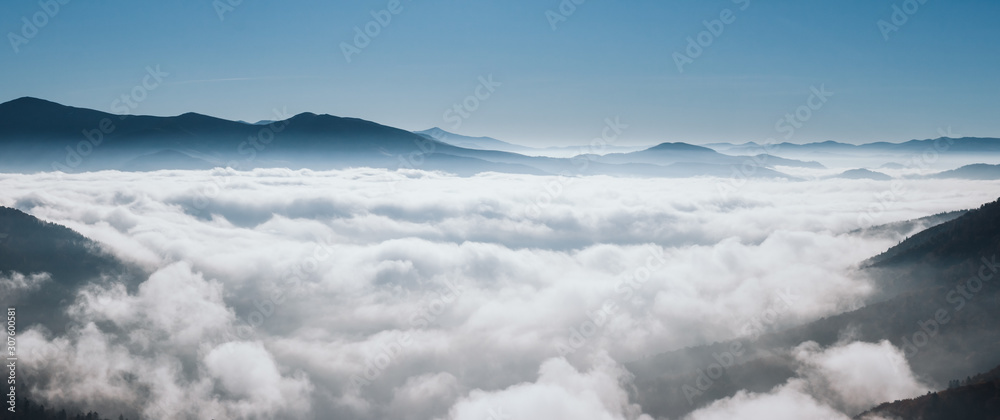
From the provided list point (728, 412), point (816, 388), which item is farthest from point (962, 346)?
point (728, 412)

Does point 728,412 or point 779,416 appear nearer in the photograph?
point 779,416

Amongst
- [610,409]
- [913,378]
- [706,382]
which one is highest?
[913,378]

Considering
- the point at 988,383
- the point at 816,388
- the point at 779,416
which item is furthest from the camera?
the point at 816,388

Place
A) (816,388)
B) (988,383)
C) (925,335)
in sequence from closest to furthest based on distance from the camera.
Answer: (988,383) < (816,388) < (925,335)

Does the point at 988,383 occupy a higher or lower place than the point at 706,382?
higher

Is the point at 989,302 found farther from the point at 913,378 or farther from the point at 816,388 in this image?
the point at 816,388

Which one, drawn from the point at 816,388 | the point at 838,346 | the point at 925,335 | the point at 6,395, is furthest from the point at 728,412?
the point at 6,395
